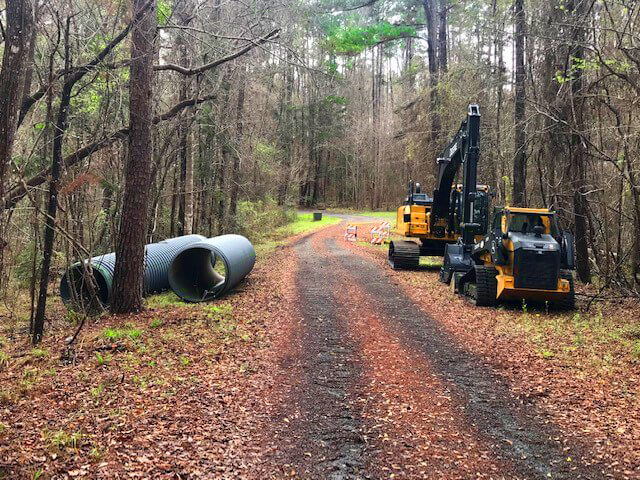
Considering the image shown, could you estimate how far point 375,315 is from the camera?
31.8ft

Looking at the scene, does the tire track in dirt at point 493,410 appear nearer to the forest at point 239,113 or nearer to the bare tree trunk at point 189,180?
the forest at point 239,113

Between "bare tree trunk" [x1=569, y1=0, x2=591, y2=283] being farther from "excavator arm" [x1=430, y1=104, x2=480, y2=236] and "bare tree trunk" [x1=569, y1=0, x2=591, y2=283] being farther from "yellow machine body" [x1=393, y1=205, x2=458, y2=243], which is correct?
"yellow machine body" [x1=393, y1=205, x2=458, y2=243]

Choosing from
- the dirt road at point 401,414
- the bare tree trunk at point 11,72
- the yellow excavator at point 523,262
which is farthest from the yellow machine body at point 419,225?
the bare tree trunk at point 11,72

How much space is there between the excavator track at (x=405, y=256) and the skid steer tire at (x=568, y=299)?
6.06 metres

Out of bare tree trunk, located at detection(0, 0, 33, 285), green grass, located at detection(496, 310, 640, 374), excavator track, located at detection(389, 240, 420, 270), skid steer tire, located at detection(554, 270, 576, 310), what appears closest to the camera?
bare tree trunk, located at detection(0, 0, 33, 285)

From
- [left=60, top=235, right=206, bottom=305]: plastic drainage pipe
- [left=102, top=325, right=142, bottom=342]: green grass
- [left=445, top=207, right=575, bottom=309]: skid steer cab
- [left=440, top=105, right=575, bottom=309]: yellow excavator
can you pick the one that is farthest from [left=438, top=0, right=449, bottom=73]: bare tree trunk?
[left=102, top=325, right=142, bottom=342]: green grass

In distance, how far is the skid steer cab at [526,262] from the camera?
32.0 feet

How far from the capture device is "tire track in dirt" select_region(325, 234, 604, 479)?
4.17 meters

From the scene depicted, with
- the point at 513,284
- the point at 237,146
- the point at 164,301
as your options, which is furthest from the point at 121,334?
the point at 237,146

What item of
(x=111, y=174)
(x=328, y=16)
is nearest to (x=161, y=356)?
(x=111, y=174)

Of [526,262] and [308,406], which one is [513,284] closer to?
[526,262]

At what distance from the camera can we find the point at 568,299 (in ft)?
32.9

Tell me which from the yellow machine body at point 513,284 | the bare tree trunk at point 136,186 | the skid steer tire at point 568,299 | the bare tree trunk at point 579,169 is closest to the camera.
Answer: the bare tree trunk at point 136,186

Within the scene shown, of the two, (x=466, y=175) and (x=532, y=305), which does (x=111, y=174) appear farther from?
(x=532, y=305)
